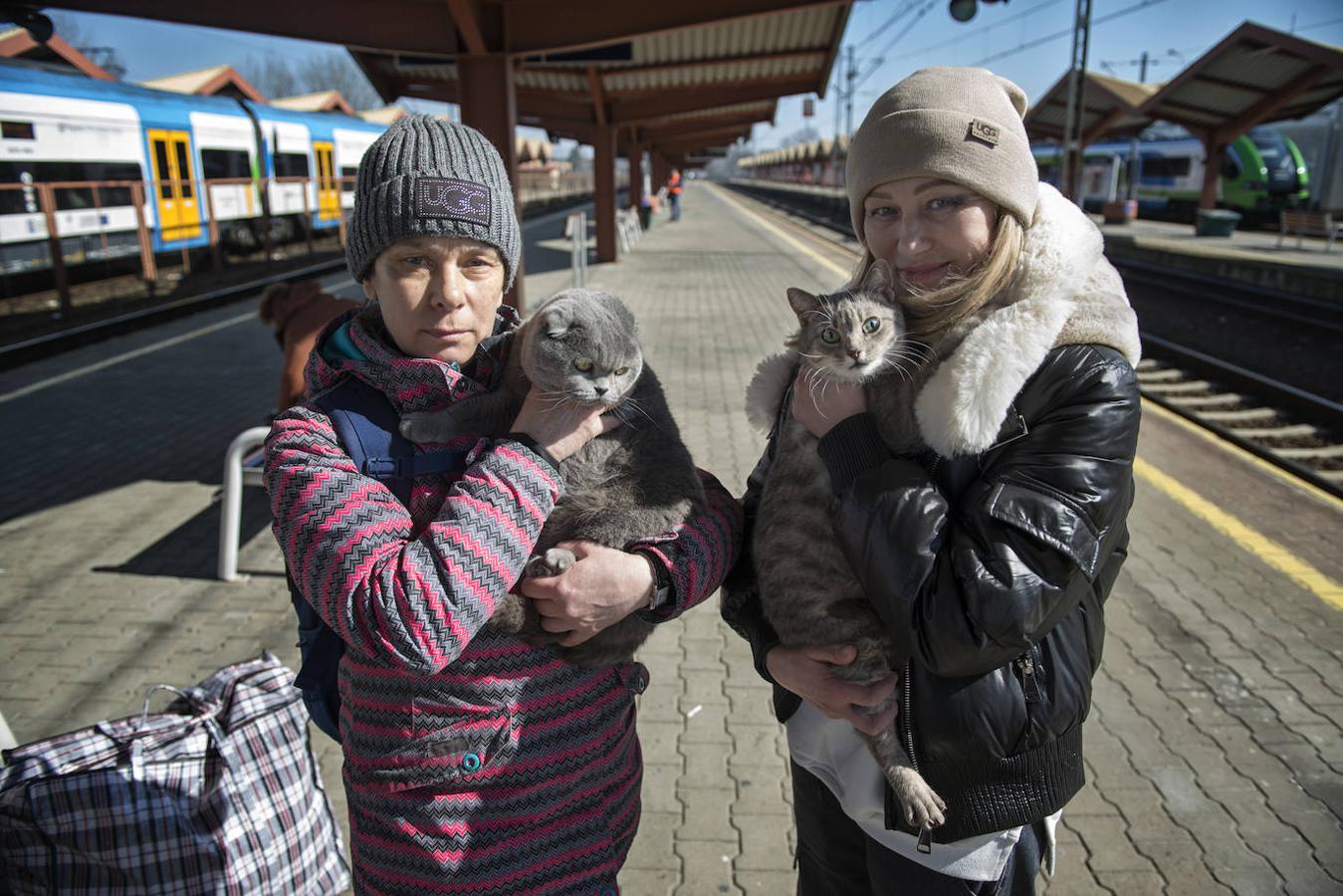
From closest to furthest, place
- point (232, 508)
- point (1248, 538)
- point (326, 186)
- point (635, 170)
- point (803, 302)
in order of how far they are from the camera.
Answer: point (803, 302), point (232, 508), point (1248, 538), point (326, 186), point (635, 170)

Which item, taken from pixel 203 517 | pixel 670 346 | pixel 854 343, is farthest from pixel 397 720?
pixel 670 346

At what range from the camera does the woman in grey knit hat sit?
150cm

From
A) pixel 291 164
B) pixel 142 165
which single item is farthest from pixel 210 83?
pixel 142 165

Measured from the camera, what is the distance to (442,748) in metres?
1.63

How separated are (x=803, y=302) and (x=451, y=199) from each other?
99 centimetres

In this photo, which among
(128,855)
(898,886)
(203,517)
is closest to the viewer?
(898,886)

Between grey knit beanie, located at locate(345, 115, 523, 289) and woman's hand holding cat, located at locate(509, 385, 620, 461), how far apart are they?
1.24ft

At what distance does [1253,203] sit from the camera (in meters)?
32.4

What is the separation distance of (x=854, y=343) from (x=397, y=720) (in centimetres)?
132

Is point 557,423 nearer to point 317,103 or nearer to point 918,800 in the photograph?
point 918,800

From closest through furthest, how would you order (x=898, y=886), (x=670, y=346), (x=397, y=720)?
(x=397, y=720)
(x=898, y=886)
(x=670, y=346)

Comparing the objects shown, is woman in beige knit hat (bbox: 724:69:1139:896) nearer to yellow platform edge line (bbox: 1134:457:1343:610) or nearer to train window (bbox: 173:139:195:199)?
yellow platform edge line (bbox: 1134:457:1343:610)

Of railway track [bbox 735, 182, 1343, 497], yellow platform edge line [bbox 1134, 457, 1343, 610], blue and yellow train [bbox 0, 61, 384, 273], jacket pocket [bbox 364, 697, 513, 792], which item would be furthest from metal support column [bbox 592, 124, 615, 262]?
jacket pocket [bbox 364, 697, 513, 792]

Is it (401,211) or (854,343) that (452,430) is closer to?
(401,211)
